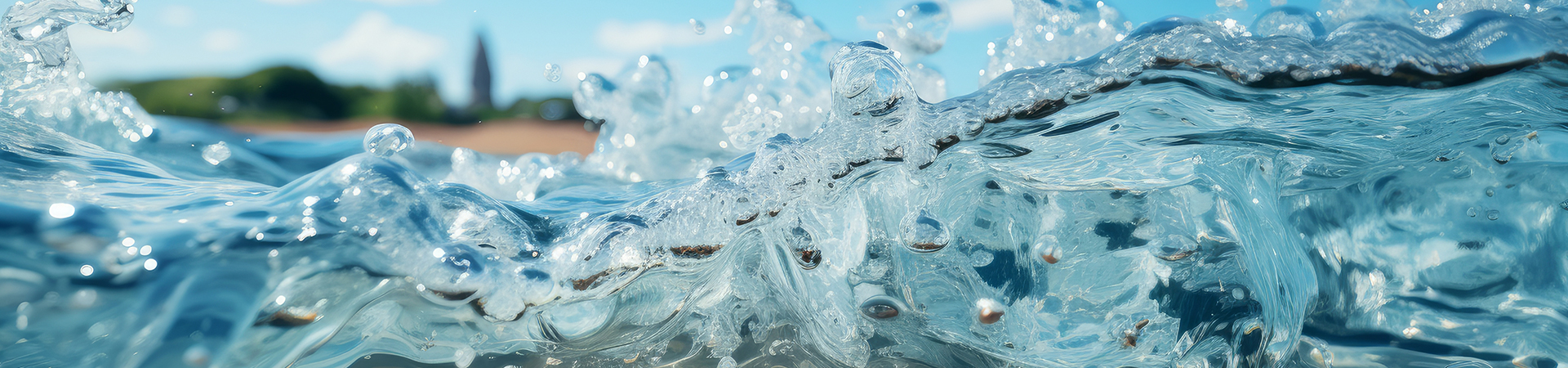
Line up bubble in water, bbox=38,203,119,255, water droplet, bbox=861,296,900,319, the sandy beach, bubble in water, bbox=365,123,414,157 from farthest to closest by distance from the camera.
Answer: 1. the sandy beach
2. bubble in water, bbox=365,123,414,157
3. water droplet, bbox=861,296,900,319
4. bubble in water, bbox=38,203,119,255

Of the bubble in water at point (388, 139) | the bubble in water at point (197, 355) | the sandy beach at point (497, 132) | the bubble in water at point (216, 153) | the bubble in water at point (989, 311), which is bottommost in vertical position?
the sandy beach at point (497, 132)

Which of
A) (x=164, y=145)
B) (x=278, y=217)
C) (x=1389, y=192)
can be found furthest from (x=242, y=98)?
(x=1389, y=192)

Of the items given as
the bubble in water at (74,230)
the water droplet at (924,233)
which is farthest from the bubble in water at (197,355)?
the water droplet at (924,233)

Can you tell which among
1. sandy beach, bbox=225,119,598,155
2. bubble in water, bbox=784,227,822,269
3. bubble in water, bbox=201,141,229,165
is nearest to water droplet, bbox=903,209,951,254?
bubble in water, bbox=784,227,822,269

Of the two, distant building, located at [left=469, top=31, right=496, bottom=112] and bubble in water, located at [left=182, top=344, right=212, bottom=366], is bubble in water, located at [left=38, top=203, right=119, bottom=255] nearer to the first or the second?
bubble in water, located at [left=182, top=344, right=212, bottom=366]

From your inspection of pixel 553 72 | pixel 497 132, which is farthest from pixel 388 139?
pixel 497 132

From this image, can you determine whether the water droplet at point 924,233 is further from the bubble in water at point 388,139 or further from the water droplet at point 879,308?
the bubble in water at point 388,139
